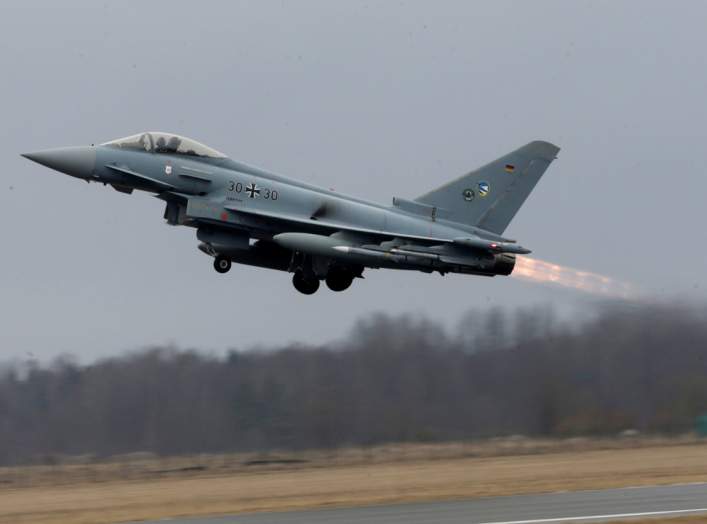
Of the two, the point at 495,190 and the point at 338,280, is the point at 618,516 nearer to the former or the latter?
the point at 495,190

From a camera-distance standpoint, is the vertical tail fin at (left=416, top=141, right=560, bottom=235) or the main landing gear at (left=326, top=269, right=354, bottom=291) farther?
the main landing gear at (left=326, top=269, right=354, bottom=291)

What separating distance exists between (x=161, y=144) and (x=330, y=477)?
851 cm

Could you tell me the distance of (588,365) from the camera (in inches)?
1291

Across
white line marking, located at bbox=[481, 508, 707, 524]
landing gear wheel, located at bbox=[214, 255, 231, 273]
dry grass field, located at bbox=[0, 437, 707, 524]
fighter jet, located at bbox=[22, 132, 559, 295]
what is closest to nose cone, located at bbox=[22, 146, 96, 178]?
fighter jet, located at bbox=[22, 132, 559, 295]

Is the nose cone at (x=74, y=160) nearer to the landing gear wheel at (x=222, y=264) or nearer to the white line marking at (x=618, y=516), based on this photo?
the landing gear wheel at (x=222, y=264)

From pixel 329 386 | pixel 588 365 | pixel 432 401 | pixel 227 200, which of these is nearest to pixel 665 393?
pixel 588 365

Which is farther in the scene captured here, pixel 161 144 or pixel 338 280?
pixel 338 280

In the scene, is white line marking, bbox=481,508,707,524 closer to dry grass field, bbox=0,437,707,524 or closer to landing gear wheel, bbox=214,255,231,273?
dry grass field, bbox=0,437,707,524

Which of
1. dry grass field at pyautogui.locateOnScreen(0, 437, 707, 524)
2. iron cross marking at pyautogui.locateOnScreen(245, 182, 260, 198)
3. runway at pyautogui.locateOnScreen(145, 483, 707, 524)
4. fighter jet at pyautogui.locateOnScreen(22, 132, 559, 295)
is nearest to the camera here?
runway at pyautogui.locateOnScreen(145, 483, 707, 524)

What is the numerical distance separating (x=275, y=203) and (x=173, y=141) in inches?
93.3

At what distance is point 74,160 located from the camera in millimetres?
25359

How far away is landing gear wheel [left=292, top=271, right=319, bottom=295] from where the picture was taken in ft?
88.2

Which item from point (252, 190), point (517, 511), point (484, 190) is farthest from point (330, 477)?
point (517, 511)

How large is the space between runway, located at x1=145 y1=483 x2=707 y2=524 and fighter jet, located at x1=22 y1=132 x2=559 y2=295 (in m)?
4.96
